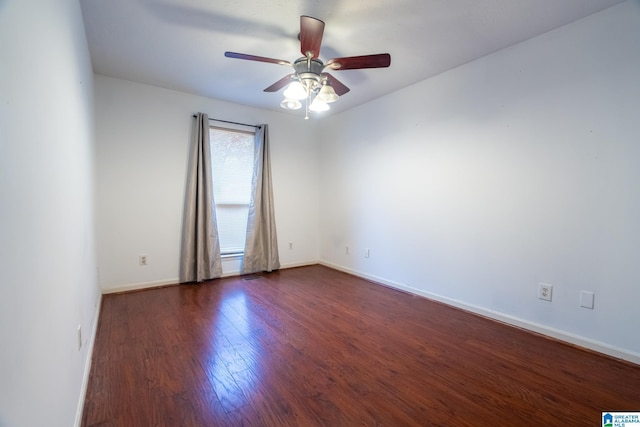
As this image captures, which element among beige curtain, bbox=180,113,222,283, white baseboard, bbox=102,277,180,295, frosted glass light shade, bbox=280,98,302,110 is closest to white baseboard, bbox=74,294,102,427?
white baseboard, bbox=102,277,180,295

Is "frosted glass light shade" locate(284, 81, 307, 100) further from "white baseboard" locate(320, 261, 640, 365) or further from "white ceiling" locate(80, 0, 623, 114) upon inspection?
"white baseboard" locate(320, 261, 640, 365)

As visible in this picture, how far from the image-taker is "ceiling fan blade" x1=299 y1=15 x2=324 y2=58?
70.4 inches

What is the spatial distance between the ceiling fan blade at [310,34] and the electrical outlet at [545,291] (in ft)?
8.49

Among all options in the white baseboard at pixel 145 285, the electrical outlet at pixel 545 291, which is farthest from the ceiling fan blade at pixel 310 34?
the white baseboard at pixel 145 285

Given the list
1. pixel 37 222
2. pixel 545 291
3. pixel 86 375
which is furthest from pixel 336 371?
pixel 545 291

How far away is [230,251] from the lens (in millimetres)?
4188

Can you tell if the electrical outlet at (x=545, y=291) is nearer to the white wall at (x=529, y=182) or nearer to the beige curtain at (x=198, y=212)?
the white wall at (x=529, y=182)

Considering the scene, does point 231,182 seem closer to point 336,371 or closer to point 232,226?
point 232,226

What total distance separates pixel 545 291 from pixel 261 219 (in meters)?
3.41

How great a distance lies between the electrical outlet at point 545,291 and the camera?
7.72ft

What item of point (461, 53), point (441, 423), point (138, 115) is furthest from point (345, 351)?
point (138, 115)

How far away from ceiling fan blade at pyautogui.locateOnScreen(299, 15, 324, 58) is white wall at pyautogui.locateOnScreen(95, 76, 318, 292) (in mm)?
2340

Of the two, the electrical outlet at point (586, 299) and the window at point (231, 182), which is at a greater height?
the window at point (231, 182)

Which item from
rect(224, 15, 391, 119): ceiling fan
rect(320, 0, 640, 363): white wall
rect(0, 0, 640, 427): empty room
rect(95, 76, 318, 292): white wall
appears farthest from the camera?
rect(95, 76, 318, 292): white wall
